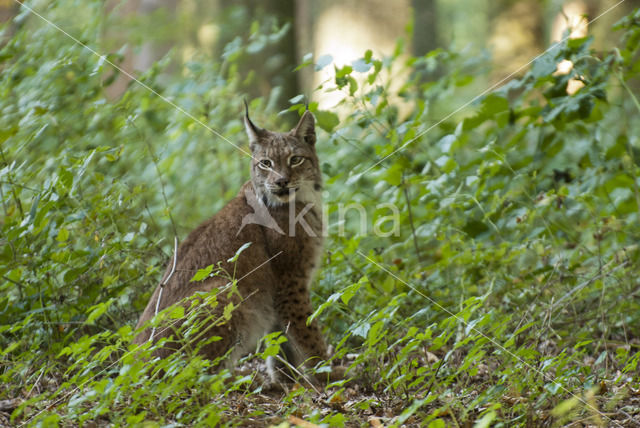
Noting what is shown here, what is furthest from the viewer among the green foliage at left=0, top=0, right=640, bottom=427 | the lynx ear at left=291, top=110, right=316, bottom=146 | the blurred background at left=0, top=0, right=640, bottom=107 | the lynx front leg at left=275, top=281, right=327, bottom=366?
the blurred background at left=0, top=0, right=640, bottom=107

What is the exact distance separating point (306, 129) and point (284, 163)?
35cm

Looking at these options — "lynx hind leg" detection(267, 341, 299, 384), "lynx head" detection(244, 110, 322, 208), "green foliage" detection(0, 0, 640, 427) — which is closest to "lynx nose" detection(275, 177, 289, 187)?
"lynx head" detection(244, 110, 322, 208)

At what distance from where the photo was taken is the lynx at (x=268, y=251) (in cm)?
369

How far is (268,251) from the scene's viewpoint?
4191 millimetres

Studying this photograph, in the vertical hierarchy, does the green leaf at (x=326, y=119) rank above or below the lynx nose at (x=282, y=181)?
above

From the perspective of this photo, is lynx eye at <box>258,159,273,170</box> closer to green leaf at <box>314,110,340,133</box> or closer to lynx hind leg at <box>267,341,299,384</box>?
green leaf at <box>314,110,340,133</box>

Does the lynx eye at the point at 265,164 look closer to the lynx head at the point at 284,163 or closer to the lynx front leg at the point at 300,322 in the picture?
the lynx head at the point at 284,163

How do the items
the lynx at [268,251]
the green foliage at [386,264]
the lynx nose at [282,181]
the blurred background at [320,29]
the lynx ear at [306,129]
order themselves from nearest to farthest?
the green foliage at [386,264] < the lynx at [268,251] < the lynx nose at [282,181] < the lynx ear at [306,129] < the blurred background at [320,29]

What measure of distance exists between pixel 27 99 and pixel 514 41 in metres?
8.10

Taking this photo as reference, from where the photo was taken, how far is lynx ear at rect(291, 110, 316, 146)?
4402 millimetres

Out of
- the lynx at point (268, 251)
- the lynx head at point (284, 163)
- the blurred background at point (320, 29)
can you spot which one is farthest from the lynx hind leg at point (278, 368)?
the blurred background at point (320, 29)

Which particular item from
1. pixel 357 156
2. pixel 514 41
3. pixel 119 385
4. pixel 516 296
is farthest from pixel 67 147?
pixel 514 41

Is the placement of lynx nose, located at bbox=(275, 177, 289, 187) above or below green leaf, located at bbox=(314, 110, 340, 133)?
below

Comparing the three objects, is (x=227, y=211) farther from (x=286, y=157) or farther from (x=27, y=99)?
(x=27, y=99)
